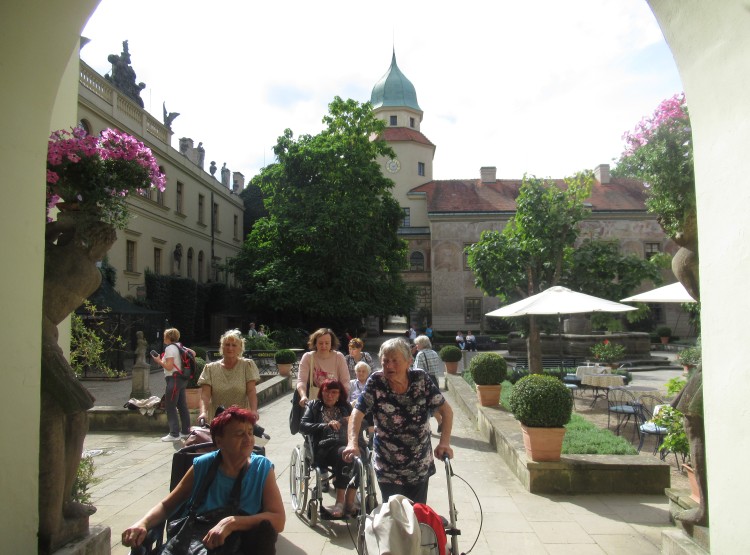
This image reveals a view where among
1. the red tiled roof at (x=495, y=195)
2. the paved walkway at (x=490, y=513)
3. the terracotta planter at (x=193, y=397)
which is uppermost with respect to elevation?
the red tiled roof at (x=495, y=195)

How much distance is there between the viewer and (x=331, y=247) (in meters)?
30.5

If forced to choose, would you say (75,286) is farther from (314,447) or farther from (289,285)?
(289,285)

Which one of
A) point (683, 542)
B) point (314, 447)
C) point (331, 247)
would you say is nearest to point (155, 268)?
point (331, 247)

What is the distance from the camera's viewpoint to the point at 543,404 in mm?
6461

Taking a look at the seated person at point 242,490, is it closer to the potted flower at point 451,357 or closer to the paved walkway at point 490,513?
the paved walkway at point 490,513

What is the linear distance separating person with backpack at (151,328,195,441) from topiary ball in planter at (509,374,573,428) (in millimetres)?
5157

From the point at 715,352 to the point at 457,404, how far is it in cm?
1074

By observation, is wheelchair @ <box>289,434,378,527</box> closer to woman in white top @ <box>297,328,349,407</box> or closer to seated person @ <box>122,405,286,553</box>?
woman in white top @ <box>297,328,349,407</box>

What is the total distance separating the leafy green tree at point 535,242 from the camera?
17.4 m

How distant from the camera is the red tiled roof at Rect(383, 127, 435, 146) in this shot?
5275 cm

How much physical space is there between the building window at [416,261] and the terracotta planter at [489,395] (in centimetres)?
3708

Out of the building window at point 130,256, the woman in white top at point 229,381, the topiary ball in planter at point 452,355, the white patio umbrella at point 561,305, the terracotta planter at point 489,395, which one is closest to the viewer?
the woman in white top at point 229,381

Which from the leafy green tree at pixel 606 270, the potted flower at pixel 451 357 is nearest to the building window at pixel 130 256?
the potted flower at pixel 451 357

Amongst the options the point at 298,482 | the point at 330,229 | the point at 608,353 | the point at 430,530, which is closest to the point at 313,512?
the point at 298,482
